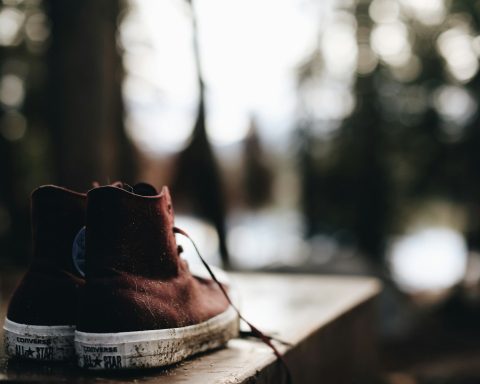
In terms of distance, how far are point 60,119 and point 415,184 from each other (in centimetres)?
906

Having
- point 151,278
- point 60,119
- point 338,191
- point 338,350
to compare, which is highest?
point 151,278

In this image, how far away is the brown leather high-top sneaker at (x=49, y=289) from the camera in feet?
4.67

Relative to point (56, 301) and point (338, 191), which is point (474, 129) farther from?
point (56, 301)

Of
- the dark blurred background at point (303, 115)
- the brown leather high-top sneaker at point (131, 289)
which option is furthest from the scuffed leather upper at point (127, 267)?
the dark blurred background at point (303, 115)

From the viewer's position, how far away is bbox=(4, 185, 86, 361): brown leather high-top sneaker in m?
1.42

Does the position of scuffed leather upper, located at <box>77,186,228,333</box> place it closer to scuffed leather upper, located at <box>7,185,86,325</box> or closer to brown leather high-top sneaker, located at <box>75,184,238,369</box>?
brown leather high-top sneaker, located at <box>75,184,238,369</box>

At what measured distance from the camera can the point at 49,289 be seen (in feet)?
4.74

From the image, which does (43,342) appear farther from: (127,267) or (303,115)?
(303,115)

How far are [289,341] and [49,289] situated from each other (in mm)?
705

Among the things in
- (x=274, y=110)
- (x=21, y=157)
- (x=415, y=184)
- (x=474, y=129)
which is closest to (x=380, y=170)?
Answer: (x=415, y=184)

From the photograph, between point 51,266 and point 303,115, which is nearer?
point 51,266

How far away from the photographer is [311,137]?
1445cm

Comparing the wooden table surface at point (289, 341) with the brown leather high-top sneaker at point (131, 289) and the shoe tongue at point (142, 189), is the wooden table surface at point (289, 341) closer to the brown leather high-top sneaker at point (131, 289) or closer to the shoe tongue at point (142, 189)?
the brown leather high-top sneaker at point (131, 289)

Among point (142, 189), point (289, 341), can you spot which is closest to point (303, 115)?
point (289, 341)
